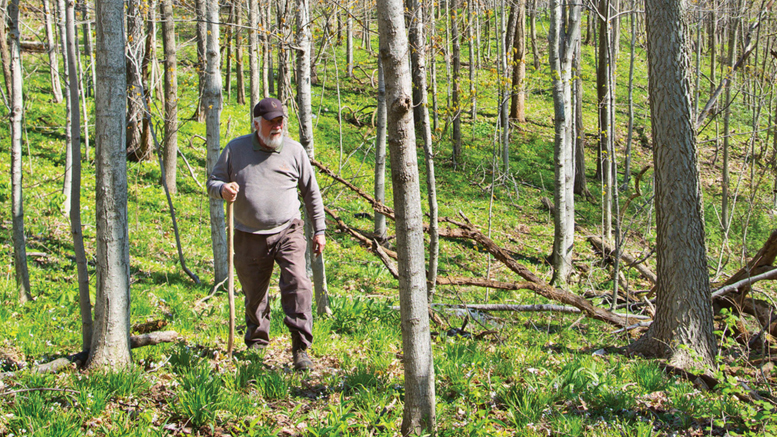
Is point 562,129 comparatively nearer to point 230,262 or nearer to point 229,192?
Result: point 229,192

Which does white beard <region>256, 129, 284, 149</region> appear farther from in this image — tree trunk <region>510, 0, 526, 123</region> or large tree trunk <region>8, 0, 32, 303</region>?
tree trunk <region>510, 0, 526, 123</region>

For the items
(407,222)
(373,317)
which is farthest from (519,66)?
(407,222)

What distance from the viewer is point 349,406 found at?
3566 mm

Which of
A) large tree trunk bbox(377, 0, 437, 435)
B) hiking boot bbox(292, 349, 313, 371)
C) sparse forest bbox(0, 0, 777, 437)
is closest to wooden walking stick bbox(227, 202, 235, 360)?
sparse forest bbox(0, 0, 777, 437)

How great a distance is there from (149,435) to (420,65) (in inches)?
142

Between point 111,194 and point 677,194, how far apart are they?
15.8ft

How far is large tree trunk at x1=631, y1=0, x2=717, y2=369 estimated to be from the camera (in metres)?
4.93

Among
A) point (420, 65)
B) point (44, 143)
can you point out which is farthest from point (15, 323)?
point (44, 143)

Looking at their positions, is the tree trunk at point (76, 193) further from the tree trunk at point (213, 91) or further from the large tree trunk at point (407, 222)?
the tree trunk at point (213, 91)

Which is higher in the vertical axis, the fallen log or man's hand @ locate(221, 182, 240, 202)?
man's hand @ locate(221, 182, 240, 202)

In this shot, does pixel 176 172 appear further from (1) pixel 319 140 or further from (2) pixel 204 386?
(2) pixel 204 386

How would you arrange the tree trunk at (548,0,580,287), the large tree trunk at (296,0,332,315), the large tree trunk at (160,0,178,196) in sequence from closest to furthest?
the large tree trunk at (296,0,332,315) < the tree trunk at (548,0,580,287) < the large tree trunk at (160,0,178,196)

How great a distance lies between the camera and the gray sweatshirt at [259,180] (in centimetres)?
413

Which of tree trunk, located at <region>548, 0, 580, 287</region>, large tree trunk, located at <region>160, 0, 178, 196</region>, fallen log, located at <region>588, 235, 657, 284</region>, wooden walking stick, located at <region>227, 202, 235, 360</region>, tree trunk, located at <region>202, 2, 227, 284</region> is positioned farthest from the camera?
large tree trunk, located at <region>160, 0, 178, 196</region>
